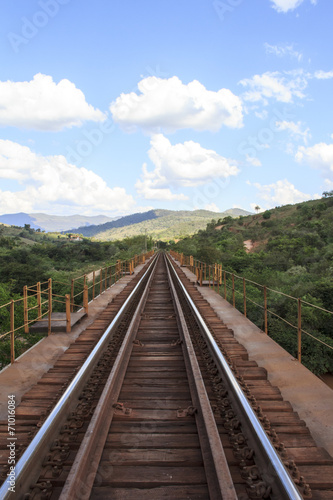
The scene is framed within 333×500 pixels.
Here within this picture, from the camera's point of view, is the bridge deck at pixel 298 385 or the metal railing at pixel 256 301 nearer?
the bridge deck at pixel 298 385

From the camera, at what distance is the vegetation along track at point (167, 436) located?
2.22 metres

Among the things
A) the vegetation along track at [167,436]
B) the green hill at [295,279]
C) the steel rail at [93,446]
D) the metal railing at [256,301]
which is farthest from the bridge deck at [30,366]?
the green hill at [295,279]

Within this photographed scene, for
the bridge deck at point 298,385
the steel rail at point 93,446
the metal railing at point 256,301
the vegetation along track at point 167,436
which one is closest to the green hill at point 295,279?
the metal railing at point 256,301

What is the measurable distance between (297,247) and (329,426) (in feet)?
94.3

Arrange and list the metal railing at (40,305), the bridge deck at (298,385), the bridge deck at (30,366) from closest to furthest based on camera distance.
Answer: the bridge deck at (298,385) → the bridge deck at (30,366) → the metal railing at (40,305)

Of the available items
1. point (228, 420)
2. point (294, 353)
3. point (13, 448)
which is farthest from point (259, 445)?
point (294, 353)

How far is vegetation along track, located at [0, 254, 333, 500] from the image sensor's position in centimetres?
222

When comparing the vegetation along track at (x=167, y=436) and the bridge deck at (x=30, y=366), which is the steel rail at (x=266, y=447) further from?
the bridge deck at (x=30, y=366)

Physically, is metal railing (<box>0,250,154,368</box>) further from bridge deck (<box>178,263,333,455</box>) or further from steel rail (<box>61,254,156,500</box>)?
bridge deck (<box>178,263,333,455</box>)

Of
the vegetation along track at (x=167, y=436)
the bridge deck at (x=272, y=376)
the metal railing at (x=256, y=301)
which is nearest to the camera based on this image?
the vegetation along track at (x=167, y=436)

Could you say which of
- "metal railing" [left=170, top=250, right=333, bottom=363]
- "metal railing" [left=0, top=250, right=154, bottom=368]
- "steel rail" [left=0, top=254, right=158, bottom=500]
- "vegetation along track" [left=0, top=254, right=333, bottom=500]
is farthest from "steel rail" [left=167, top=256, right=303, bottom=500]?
"metal railing" [left=0, top=250, right=154, bottom=368]

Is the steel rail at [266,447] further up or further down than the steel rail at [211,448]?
further up

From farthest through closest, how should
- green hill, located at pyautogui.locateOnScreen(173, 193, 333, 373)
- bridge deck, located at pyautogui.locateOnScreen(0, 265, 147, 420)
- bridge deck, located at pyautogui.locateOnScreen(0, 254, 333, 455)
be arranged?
green hill, located at pyautogui.locateOnScreen(173, 193, 333, 373) < bridge deck, located at pyautogui.locateOnScreen(0, 265, 147, 420) < bridge deck, located at pyautogui.locateOnScreen(0, 254, 333, 455)

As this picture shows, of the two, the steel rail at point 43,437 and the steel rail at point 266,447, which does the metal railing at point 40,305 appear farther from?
the steel rail at point 266,447
